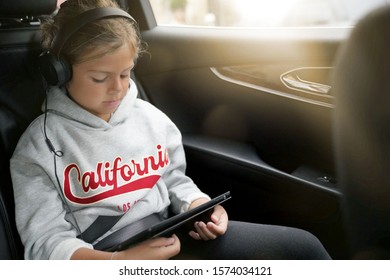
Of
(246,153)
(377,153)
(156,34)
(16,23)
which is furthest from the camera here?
(156,34)

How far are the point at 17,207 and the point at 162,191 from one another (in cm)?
31

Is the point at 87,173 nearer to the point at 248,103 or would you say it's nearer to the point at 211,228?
the point at 211,228

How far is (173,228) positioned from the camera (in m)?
0.83

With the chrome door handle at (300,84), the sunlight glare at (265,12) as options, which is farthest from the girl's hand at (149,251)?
the sunlight glare at (265,12)

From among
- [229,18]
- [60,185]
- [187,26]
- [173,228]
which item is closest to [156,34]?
[187,26]

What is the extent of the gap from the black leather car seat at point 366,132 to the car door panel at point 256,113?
268 mm

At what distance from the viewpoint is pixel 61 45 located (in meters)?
0.94

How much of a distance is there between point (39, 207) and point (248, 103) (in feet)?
2.18

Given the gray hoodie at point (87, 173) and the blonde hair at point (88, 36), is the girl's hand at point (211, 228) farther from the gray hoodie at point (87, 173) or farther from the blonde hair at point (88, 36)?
the blonde hair at point (88, 36)

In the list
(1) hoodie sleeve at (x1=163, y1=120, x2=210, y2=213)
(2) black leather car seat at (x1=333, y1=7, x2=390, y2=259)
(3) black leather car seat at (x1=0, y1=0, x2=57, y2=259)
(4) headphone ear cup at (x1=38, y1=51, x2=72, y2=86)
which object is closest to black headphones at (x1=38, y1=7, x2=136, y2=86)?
(4) headphone ear cup at (x1=38, y1=51, x2=72, y2=86)

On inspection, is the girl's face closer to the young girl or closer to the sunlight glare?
the young girl

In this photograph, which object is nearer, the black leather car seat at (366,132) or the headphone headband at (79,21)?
the black leather car seat at (366,132)

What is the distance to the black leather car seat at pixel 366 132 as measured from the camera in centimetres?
77

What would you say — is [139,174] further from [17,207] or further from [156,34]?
[156,34]
